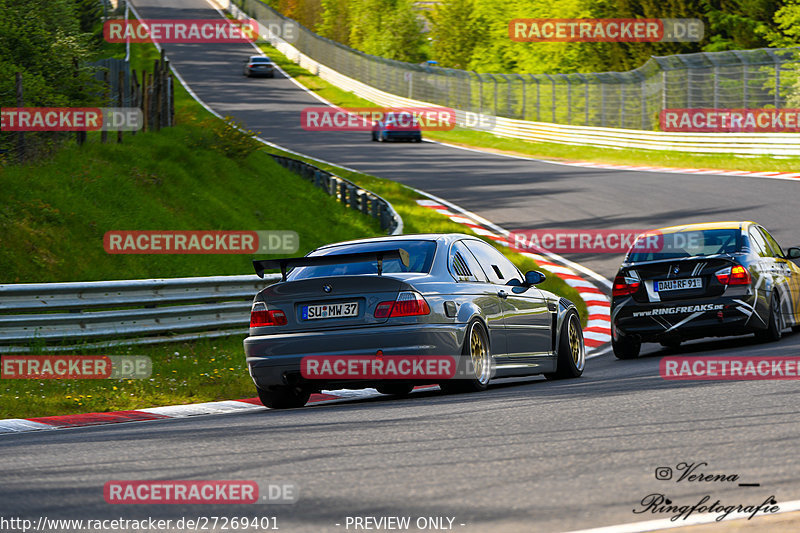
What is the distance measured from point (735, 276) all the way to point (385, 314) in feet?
16.0

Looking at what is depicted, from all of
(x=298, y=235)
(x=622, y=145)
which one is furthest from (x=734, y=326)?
(x=622, y=145)

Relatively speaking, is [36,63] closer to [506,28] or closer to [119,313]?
[119,313]

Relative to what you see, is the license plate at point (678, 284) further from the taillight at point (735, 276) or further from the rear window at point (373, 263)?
the rear window at point (373, 263)

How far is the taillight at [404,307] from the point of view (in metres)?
9.18

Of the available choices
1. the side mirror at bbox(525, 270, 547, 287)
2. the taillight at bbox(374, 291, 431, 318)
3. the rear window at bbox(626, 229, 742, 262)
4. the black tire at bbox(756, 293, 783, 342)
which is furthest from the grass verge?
the black tire at bbox(756, 293, 783, 342)

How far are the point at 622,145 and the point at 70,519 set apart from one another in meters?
38.5

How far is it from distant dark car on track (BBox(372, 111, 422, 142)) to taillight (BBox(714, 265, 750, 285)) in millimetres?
34533

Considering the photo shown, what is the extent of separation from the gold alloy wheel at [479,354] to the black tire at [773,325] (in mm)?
4132

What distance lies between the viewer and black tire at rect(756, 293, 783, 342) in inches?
495

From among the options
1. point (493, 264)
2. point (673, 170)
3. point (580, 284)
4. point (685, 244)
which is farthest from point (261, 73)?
point (493, 264)

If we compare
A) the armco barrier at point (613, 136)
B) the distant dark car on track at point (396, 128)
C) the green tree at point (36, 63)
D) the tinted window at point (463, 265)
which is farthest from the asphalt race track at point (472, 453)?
the distant dark car on track at point (396, 128)

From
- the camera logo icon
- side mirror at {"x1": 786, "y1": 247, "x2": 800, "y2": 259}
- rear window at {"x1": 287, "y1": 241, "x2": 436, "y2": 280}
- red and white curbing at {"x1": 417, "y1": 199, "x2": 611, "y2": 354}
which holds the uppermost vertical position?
rear window at {"x1": 287, "y1": 241, "x2": 436, "y2": 280}

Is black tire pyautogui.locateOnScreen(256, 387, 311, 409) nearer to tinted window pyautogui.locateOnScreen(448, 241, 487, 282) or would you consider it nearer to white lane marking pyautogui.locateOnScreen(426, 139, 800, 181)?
tinted window pyautogui.locateOnScreen(448, 241, 487, 282)

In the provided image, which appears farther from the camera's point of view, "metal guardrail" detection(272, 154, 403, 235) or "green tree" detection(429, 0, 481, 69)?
"green tree" detection(429, 0, 481, 69)
